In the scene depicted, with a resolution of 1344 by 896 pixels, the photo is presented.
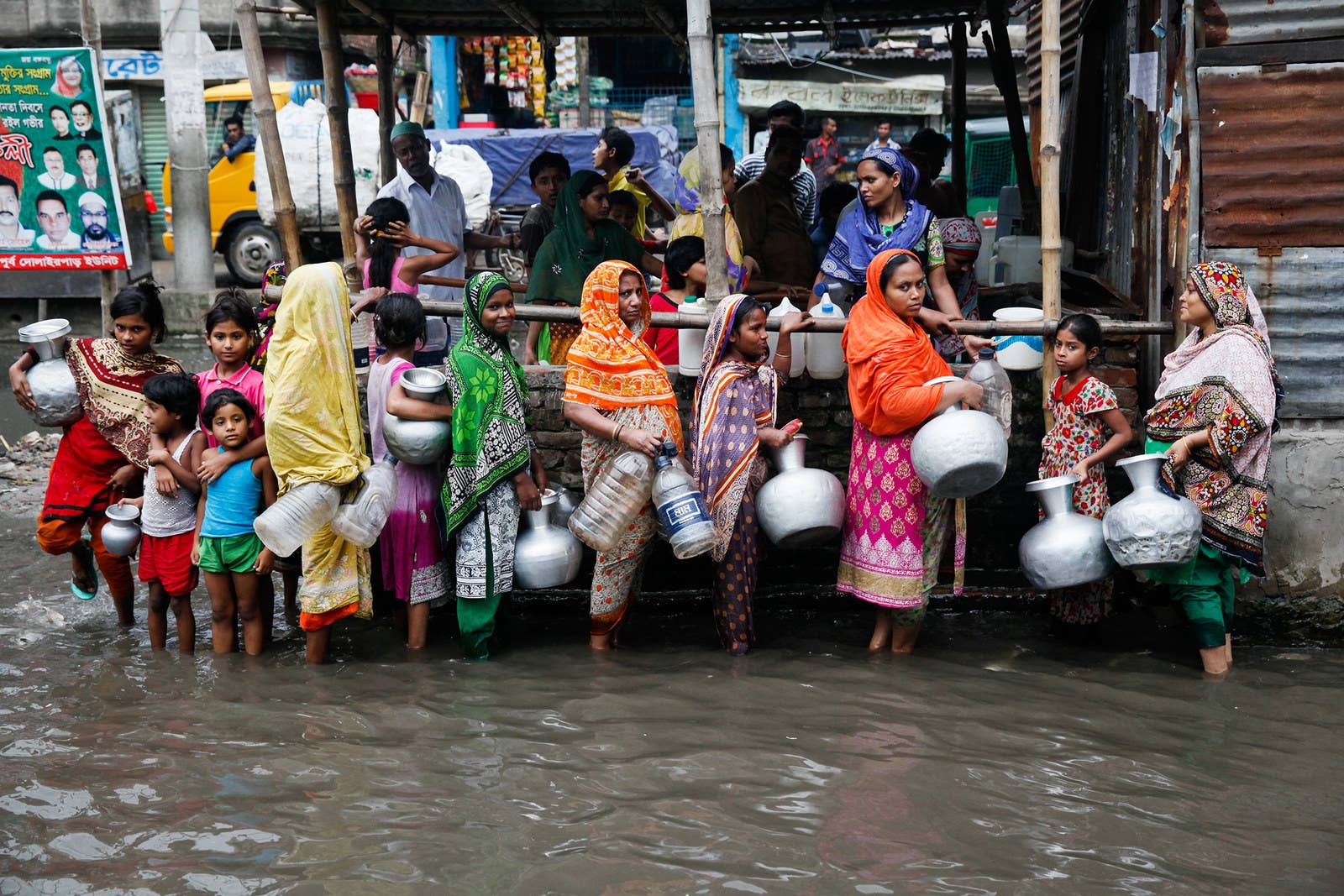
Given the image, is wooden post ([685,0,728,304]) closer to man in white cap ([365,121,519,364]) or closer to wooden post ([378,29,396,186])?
man in white cap ([365,121,519,364])

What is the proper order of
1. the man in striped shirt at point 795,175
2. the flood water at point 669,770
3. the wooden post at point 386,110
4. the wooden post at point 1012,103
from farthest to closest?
the wooden post at point 1012,103, the wooden post at point 386,110, the man in striped shirt at point 795,175, the flood water at point 669,770

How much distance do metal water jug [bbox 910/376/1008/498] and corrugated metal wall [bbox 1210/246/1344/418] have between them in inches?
63.6

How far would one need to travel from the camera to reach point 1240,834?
3.60 meters

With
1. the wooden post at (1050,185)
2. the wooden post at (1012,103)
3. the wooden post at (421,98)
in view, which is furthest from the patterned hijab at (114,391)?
the wooden post at (421,98)

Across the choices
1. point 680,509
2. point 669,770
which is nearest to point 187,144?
point 680,509

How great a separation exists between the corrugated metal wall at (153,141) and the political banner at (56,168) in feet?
36.5

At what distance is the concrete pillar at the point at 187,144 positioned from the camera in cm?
1337

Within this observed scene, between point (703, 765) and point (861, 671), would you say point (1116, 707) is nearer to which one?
point (861, 671)

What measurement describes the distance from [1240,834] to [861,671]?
1666 mm

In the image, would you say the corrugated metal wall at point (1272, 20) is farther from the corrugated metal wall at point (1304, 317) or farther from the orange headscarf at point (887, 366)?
the orange headscarf at point (887, 366)

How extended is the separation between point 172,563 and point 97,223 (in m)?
4.66

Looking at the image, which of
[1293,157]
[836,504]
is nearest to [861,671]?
[836,504]

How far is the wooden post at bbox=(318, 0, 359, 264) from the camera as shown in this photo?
6848 mm

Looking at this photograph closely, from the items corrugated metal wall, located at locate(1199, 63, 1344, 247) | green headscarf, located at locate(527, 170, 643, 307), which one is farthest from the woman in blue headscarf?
green headscarf, located at locate(527, 170, 643, 307)
